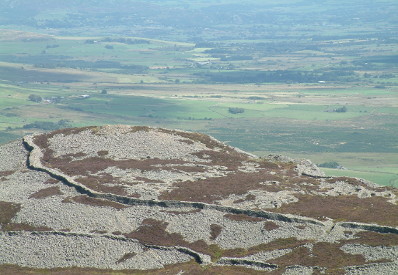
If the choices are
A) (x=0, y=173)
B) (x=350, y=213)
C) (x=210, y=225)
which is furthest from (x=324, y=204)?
(x=0, y=173)

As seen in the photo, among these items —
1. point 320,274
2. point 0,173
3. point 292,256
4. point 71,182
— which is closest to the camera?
point 320,274

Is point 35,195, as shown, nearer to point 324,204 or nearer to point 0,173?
point 0,173

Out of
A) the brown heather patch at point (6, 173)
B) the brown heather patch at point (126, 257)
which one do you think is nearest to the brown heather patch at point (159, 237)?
the brown heather patch at point (126, 257)

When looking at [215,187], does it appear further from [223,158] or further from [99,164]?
[99,164]

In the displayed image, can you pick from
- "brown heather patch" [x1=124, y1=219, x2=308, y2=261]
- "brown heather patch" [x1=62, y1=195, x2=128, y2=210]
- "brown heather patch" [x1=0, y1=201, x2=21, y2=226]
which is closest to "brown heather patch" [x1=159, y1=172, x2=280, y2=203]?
"brown heather patch" [x1=62, y1=195, x2=128, y2=210]

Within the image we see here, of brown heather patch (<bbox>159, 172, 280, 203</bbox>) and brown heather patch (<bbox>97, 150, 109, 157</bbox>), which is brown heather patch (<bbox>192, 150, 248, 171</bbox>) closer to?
brown heather patch (<bbox>159, 172, 280, 203</bbox>)

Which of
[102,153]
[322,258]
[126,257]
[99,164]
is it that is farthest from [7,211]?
[322,258]
